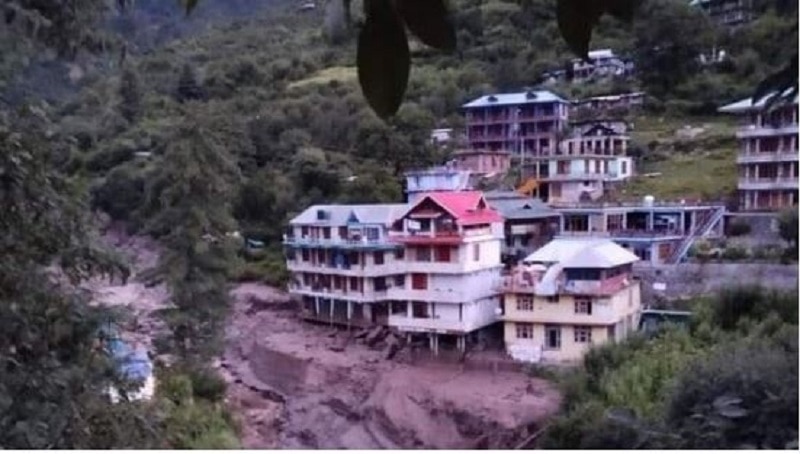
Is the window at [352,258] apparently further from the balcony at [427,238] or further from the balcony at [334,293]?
the balcony at [427,238]

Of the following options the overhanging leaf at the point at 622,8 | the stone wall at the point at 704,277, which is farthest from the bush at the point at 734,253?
the overhanging leaf at the point at 622,8

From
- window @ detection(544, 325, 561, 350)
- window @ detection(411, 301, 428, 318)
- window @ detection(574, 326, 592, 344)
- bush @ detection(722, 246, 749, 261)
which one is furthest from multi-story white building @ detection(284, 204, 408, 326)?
bush @ detection(722, 246, 749, 261)

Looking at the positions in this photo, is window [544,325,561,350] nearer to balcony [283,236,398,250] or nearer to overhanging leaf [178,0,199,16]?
balcony [283,236,398,250]

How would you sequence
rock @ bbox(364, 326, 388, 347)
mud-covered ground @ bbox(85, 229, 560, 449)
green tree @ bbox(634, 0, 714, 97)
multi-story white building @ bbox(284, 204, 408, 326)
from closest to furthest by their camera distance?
green tree @ bbox(634, 0, 714, 97), mud-covered ground @ bbox(85, 229, 560, 449), multi-story white building @ bbox(284, 204, 408, 326), rock @ bbox(364, 326, 388, 347)

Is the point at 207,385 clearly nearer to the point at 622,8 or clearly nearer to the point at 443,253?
the point at 443,253

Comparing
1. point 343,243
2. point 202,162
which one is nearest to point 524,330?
point 343,243

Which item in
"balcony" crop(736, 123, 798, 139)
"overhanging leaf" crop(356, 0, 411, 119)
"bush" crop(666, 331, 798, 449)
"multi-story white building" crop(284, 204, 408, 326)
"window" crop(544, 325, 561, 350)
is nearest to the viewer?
"overhanging leaf" crop(356, 0, 411, 119)
